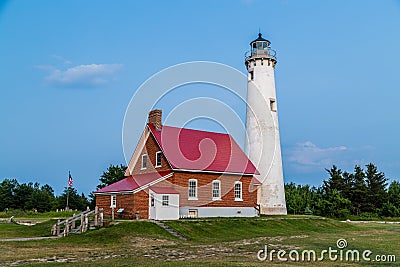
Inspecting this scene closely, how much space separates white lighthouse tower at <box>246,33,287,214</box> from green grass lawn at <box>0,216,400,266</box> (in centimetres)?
676

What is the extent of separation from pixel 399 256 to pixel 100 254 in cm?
1054

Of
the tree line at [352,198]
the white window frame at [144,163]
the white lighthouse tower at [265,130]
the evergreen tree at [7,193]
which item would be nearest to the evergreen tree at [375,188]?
the tree line at [352,198]

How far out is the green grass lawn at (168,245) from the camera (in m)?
13.8

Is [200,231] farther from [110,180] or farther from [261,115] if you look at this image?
[110,180]

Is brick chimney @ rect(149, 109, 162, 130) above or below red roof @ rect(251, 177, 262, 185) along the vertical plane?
above

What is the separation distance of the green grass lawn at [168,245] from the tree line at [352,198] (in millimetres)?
19530

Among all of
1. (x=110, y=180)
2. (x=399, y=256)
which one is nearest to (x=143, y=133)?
(x=110, y=180)

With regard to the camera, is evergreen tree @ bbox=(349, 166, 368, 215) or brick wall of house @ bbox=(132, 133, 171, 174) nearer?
brick wall of house @ bbox=(132, 133, 171, 174)

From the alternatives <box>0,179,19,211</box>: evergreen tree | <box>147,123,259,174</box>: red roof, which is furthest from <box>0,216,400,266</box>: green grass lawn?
<box>0,179,19,211</box>: evergreen tree

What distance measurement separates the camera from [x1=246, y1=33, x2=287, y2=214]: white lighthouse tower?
114ft

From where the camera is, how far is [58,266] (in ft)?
41.8

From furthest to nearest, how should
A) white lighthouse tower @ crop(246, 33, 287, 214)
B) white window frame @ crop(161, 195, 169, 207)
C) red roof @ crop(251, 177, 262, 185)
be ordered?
white lighthouse tower @ crop(246, 33, 287, 214)
red roof @ crop(251, 177, 262, 185)
white window frame @ crop(161, 195, 169, 207)

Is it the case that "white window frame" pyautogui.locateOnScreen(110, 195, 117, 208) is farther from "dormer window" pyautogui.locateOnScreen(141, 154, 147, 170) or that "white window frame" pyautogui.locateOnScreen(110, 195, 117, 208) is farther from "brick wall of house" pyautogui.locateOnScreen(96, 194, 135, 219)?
"dormer window" pyautogui.locateOnScreen(141, 154, 147, 170)

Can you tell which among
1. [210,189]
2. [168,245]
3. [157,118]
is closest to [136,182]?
[157,118]
